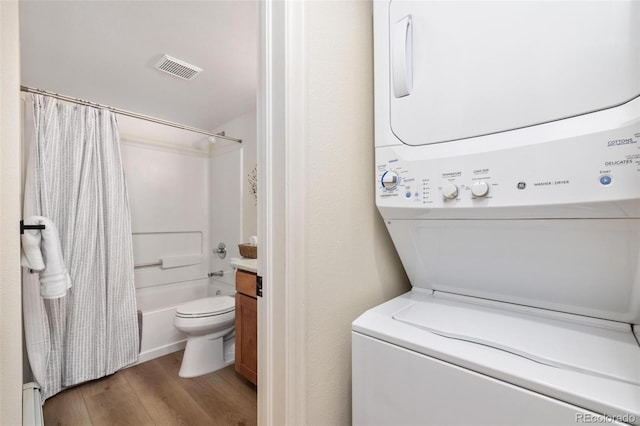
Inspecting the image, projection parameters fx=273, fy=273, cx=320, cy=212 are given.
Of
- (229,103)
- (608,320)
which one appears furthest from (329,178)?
(229,103)

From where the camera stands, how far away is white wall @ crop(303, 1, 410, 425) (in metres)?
0.84

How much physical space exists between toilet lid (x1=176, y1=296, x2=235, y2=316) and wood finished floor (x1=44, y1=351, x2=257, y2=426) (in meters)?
0.46

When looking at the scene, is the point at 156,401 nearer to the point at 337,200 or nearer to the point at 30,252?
the point at 30,252

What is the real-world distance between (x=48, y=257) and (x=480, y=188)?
6.81 feet

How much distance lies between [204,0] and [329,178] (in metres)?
1.32

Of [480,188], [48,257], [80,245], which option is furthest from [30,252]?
[480,188]

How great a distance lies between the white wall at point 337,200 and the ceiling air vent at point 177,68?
1513mm

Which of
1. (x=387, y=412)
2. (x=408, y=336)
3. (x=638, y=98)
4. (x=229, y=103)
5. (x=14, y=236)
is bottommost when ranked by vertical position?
(x=387, y=412)

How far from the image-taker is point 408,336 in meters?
0.71

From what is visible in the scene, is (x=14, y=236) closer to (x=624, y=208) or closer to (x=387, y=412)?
(x=387, y=412)

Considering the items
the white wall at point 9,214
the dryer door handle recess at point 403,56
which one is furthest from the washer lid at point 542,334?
the white wall at point 9,214

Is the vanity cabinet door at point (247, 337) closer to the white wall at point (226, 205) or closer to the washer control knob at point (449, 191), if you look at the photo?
the white wall at point (226, 205)

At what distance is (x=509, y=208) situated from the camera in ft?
2.32

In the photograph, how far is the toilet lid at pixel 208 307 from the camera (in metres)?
2.12
